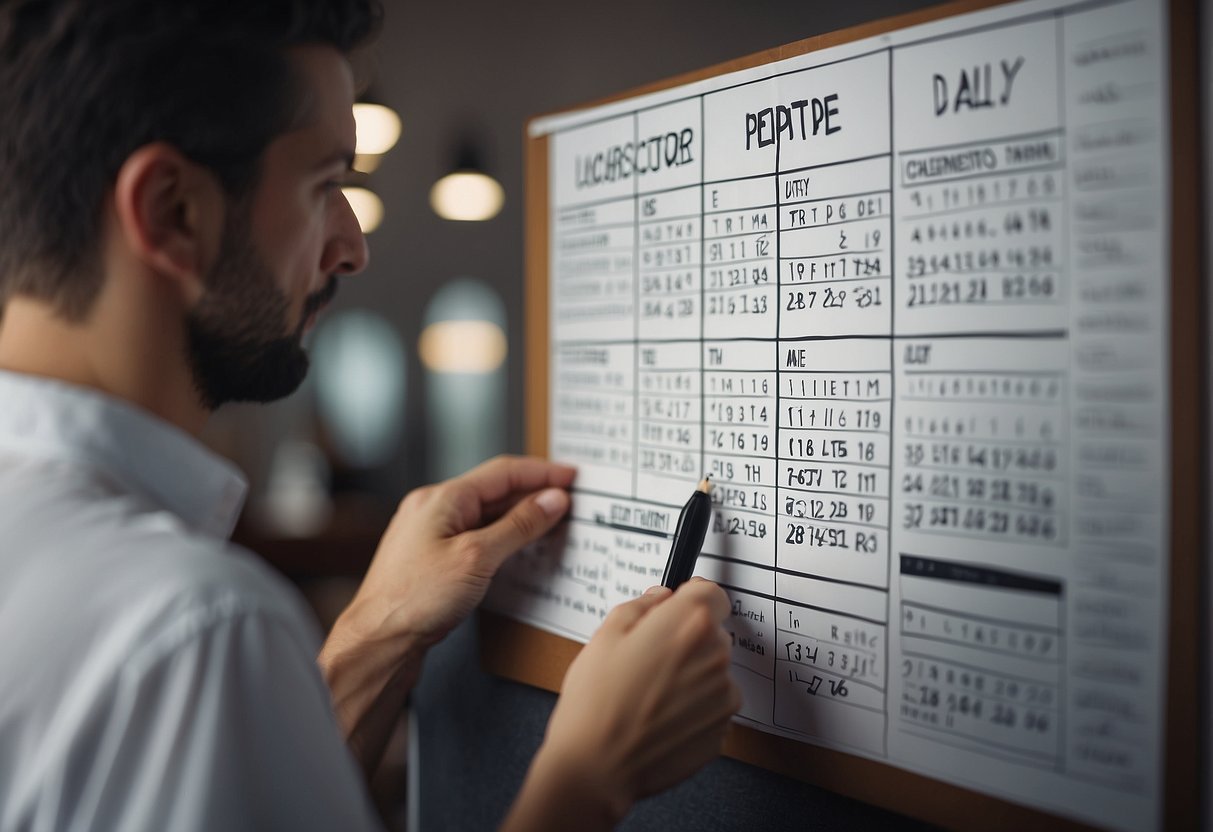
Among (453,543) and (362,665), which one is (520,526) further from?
(362,665)

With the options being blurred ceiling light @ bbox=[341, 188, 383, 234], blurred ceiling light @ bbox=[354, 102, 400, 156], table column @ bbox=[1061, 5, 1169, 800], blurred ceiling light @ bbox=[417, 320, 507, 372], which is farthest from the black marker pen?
blurred ceiling light @ bbox=[417, 320, 507, 372]

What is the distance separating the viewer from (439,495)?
0.86m

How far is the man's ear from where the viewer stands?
0.61 m

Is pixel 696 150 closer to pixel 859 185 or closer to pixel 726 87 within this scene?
pixel 726 87

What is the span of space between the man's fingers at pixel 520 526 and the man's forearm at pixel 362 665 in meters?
0.11

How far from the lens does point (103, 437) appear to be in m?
0.61

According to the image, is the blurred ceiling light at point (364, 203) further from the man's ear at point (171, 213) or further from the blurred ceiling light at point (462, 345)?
the blurred ceiling light at point (462, 345)

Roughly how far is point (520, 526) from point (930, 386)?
1.24 feet

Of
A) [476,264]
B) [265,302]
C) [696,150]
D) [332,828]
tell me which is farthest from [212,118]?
[476,264]

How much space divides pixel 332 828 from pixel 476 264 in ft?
16.3

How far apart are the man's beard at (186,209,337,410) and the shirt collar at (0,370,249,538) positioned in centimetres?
5

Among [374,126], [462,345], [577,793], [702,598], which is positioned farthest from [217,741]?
[462,345]

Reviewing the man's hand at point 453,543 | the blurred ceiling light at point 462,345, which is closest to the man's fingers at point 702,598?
the man's hand at point 453,543

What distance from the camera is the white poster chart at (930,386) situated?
514 millimetres
